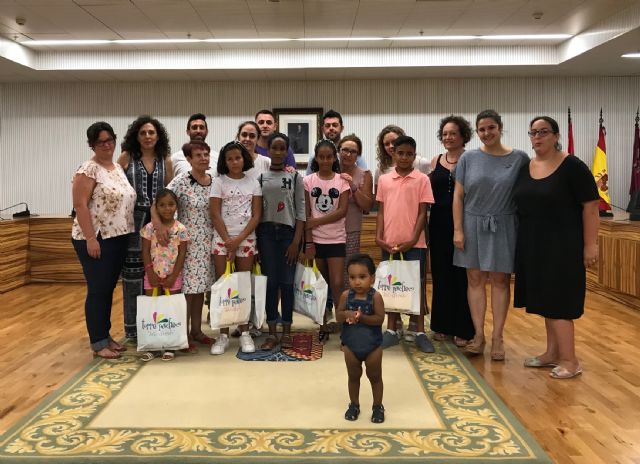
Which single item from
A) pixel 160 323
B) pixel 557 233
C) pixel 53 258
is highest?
pixel 557 233

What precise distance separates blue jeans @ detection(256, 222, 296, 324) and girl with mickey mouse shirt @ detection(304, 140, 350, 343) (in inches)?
6.2

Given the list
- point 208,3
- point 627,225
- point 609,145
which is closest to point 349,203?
point 208,3

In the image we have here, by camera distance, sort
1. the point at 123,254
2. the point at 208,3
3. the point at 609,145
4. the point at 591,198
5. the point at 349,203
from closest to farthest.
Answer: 1. the point at 591,198
2. the point at 123,254
3. the point at 349,203
4. the point at 208,3
5. the point at 609,145

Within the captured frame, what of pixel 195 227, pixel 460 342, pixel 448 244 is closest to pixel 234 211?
pixel 195 227

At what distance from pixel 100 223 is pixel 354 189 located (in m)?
1.66

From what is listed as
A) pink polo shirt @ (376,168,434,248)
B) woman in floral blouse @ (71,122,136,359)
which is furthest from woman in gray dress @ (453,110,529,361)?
woman in floral blouse @ (71,122,136,359)

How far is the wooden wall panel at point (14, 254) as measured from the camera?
19.9 ft

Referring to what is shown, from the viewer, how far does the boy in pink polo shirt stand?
12.0 feet

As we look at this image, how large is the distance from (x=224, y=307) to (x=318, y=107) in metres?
4.39

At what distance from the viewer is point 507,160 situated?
3.41 m

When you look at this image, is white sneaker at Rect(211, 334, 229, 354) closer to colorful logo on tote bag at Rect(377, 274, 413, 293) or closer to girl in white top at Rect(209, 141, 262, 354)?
girl in white top at Rect(209, 141, 262, 354)

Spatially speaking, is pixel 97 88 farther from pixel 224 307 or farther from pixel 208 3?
pixel 224 307

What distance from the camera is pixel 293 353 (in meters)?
3.62

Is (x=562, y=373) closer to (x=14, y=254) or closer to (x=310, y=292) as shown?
(x=310, y=292)
